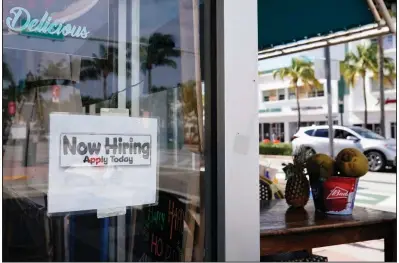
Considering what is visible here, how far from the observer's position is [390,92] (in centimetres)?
2684

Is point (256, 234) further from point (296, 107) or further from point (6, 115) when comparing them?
point (296, 107)

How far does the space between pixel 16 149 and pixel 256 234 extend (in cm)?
107

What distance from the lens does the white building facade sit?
26.9 meters

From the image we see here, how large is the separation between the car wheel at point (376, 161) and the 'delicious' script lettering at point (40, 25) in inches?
566

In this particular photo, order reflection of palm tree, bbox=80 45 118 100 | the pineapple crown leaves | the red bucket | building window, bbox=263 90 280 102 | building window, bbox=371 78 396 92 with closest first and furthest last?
reflection of palm tree, bbox=80 45 118 100 → the red bucket → the pineapple crown leaves → building window, bbox=371 78 396 92 → building window, bbox=263 90 280 102

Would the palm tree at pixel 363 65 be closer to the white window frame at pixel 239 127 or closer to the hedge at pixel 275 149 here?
the hedge at pixel 275 149

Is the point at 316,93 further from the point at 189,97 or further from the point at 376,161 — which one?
the point at 189,97

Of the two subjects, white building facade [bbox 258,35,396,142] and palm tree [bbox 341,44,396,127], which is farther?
white building facade [bbox 258,35,396,142]

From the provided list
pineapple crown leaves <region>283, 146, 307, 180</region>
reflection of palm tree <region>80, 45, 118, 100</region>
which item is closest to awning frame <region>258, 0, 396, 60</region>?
pineapple crown leaves <region>283, 146, 307, 180</region>

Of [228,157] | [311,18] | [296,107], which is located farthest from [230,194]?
[296,107]

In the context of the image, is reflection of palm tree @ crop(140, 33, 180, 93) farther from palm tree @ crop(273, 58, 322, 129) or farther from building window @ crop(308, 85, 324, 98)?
building window @ crop(308, 85, 324, 98)

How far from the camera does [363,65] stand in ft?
87.9

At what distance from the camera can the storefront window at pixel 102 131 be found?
1448 millimetres

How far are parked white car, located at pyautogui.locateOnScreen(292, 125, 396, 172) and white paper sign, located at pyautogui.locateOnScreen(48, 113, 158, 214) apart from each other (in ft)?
39.9
